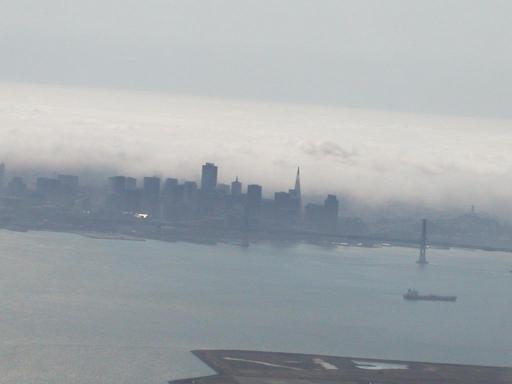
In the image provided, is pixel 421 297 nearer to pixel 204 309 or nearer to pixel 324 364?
pixel 204 309

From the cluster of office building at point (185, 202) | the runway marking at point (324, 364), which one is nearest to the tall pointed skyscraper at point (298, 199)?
the cluster of office building at point (185, 202)

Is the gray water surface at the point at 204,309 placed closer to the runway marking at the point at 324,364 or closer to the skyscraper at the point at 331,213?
the runway marking at the point at 324,364

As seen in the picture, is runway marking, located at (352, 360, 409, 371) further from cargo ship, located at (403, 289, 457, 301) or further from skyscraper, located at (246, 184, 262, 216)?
skyscraper, located at (246, 184, 262, 216)

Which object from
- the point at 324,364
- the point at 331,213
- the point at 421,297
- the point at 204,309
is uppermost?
the point at 331,213

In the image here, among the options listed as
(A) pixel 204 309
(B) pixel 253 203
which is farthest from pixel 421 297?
(B) pixel 253 203

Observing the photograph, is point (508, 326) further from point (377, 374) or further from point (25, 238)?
point (25, 238)

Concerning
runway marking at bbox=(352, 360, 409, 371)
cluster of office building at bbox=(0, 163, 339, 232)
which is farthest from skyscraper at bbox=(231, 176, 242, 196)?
runway marking at bbox=(352, 360, 409, 371)
